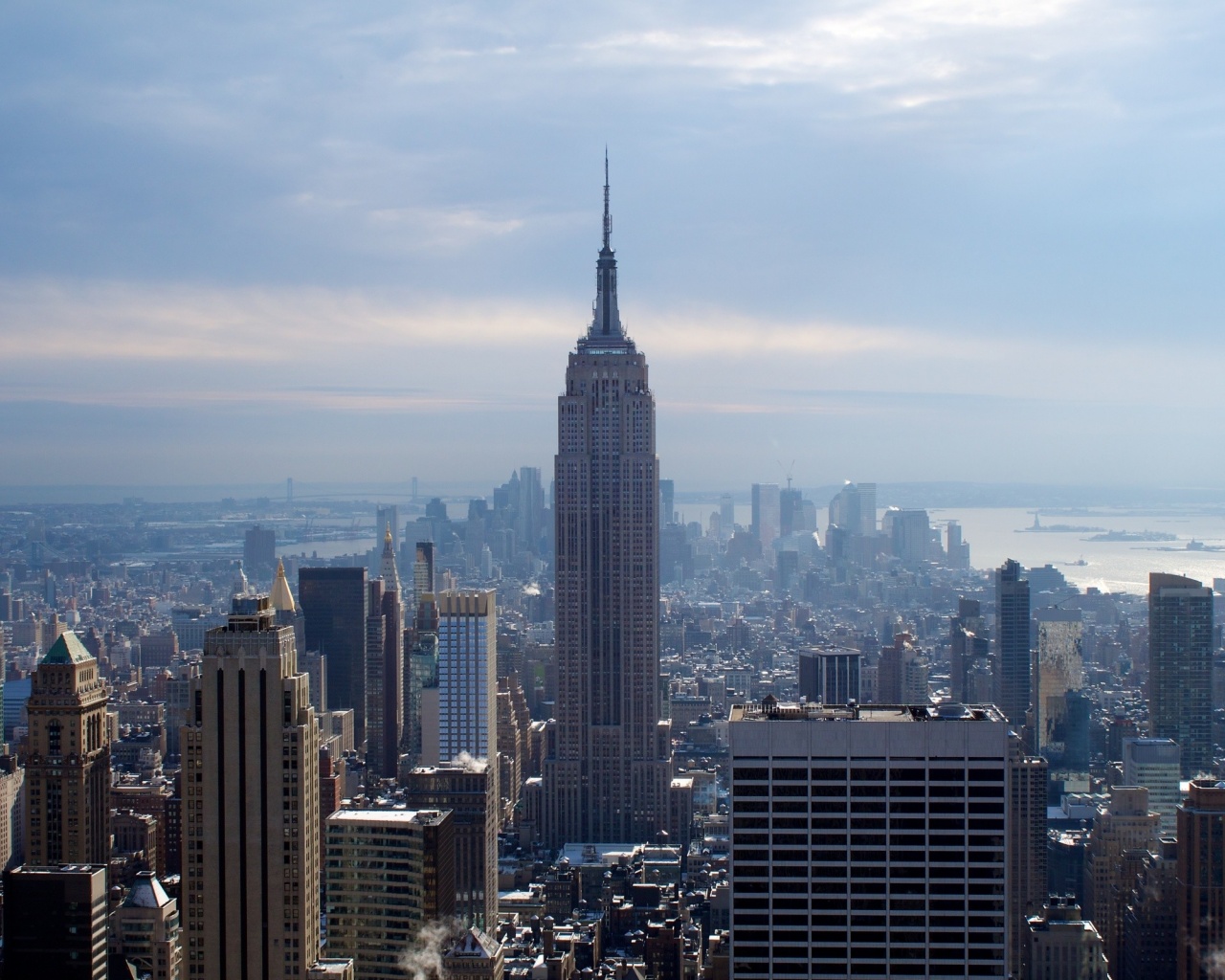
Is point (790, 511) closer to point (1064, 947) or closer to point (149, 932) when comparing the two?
point (1064, 947)

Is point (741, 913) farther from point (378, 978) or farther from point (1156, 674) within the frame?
point (1156, 674)

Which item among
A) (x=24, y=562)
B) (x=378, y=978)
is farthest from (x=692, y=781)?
(x=378, y=978)

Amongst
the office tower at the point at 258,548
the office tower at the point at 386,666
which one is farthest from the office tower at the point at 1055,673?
the office tower at the point at 258,548

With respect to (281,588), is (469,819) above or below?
below

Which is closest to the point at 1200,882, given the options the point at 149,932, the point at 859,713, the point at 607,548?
the point at 859,713

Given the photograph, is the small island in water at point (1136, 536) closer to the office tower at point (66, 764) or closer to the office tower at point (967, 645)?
the office tower at point (967, 645)
